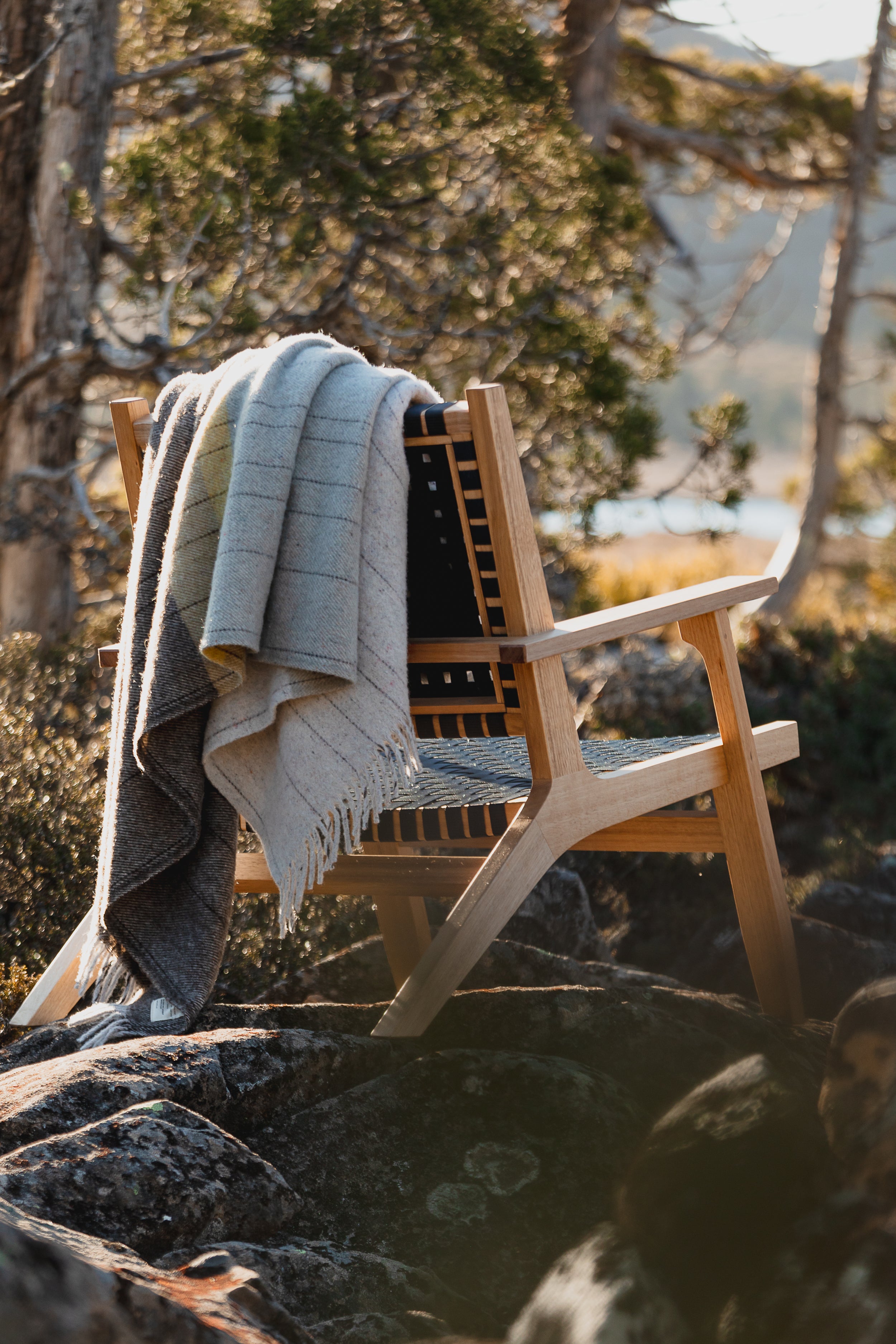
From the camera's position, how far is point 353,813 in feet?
5.20

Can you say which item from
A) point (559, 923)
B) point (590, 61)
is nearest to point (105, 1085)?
point (559, 923)

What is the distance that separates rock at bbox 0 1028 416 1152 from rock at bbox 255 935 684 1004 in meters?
0.40

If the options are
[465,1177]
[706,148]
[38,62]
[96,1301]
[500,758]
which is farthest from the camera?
[706,148]

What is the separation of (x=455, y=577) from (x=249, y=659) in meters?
0.32

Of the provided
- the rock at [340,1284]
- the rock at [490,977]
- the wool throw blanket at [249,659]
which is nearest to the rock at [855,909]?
the rock at [490,977]

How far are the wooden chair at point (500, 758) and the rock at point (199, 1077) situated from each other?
11 cm

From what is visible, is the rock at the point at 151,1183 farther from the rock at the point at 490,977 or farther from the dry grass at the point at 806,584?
the dry grass at the point at 806,584

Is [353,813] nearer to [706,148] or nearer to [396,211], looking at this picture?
[396,211]

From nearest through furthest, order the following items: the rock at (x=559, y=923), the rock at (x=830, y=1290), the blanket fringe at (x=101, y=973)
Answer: the rock at (x=830, y=1290) → the blanket fringe at (x=101, y=973) → the rock at (x=559, y=923)

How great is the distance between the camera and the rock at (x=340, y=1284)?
1.27 metres

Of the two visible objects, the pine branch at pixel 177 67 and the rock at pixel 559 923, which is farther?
the pine branch at pixel 177 67

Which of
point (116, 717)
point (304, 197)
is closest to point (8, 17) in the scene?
point (304, 197)

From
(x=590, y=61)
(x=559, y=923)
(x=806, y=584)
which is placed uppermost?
(x=590, y=61)

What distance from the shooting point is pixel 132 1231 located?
128 cm
